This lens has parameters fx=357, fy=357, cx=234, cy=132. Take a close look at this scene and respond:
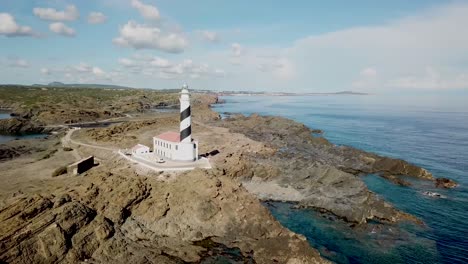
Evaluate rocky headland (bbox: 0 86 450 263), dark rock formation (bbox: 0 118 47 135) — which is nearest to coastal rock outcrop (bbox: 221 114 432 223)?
rocky headland (bbox: 0 86 450 263)

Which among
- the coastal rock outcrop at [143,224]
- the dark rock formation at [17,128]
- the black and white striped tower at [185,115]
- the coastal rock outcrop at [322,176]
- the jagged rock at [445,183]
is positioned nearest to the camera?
the coastal rock outcrop at [143,224]

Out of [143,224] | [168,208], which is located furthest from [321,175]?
[143,224]

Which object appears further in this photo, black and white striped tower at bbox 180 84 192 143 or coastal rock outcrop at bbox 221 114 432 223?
black and white striped tower at bbox 180 84 192 143

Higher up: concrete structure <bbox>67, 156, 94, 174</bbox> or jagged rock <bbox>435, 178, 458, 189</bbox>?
concrete structure <bbox>67, 156, 94, 174</bbox>

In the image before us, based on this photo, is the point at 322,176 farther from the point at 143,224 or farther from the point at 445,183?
the point at 143,224

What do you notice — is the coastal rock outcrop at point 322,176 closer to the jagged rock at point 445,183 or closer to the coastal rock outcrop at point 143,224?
the jagged rock at point 445,183

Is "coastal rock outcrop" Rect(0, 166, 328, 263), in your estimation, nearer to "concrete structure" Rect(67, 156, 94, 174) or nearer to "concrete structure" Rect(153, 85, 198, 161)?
"concrete structure" Rect(67, 156, 94, 174)

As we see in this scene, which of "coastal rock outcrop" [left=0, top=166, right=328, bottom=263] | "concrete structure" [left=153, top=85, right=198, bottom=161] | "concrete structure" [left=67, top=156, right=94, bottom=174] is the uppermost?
"concrete structure" [left=153, top=85, right=198, bottom=161]

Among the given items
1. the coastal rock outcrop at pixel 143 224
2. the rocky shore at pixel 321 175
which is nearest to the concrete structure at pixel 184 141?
the rocky shore at pixel 321 175

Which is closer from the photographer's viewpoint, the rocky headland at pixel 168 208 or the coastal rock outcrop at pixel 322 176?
the rocky headland at pixel 168 208
